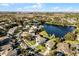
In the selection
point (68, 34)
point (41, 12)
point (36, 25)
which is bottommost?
point (68, 34)

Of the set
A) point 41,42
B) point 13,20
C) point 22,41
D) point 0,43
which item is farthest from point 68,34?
point 0,43

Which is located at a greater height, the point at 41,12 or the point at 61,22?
the point at 41,12

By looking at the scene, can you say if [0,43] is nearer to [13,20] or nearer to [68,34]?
[13,20]

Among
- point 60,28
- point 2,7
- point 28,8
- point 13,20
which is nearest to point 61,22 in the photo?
point 60,28

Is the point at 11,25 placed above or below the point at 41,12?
below

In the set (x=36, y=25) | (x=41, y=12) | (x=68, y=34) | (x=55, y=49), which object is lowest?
(x=55, y=49)

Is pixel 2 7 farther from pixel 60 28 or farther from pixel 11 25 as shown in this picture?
pixel 60 28
